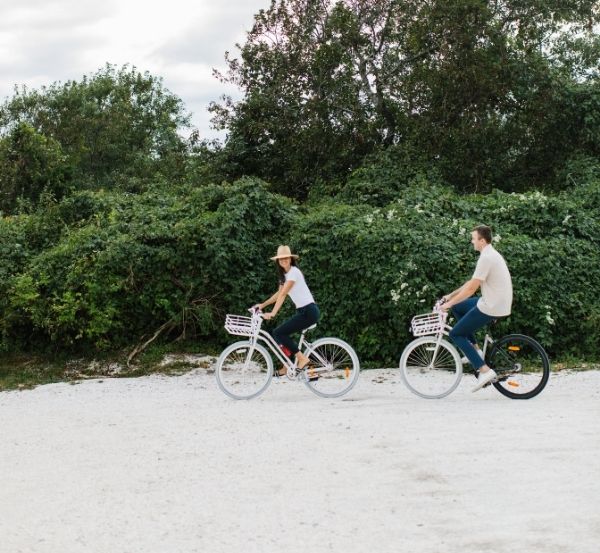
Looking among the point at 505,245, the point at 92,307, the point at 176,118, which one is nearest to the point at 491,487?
the point at 505,245

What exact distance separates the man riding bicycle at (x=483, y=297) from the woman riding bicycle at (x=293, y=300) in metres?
1.45

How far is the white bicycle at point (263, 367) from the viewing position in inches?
345

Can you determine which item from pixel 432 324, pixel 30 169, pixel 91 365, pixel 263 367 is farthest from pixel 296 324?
pixel 30 169

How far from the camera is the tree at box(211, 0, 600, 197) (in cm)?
1925

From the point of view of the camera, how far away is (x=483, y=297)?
8125 millimetres

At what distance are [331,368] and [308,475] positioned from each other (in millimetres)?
3009

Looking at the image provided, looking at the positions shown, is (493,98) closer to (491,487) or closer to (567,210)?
(567,210)

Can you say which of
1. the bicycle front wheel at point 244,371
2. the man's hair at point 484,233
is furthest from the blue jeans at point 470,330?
the bicycle front wheel at point 244,371

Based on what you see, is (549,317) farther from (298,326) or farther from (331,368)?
(298,326)

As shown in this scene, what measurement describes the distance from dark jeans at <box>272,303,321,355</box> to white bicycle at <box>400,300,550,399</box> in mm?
1048

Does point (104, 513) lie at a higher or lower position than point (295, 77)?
lower

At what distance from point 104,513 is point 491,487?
2.54 meters

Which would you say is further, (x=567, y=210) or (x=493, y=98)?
(x=493, y=98)

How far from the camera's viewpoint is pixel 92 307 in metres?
11.5
